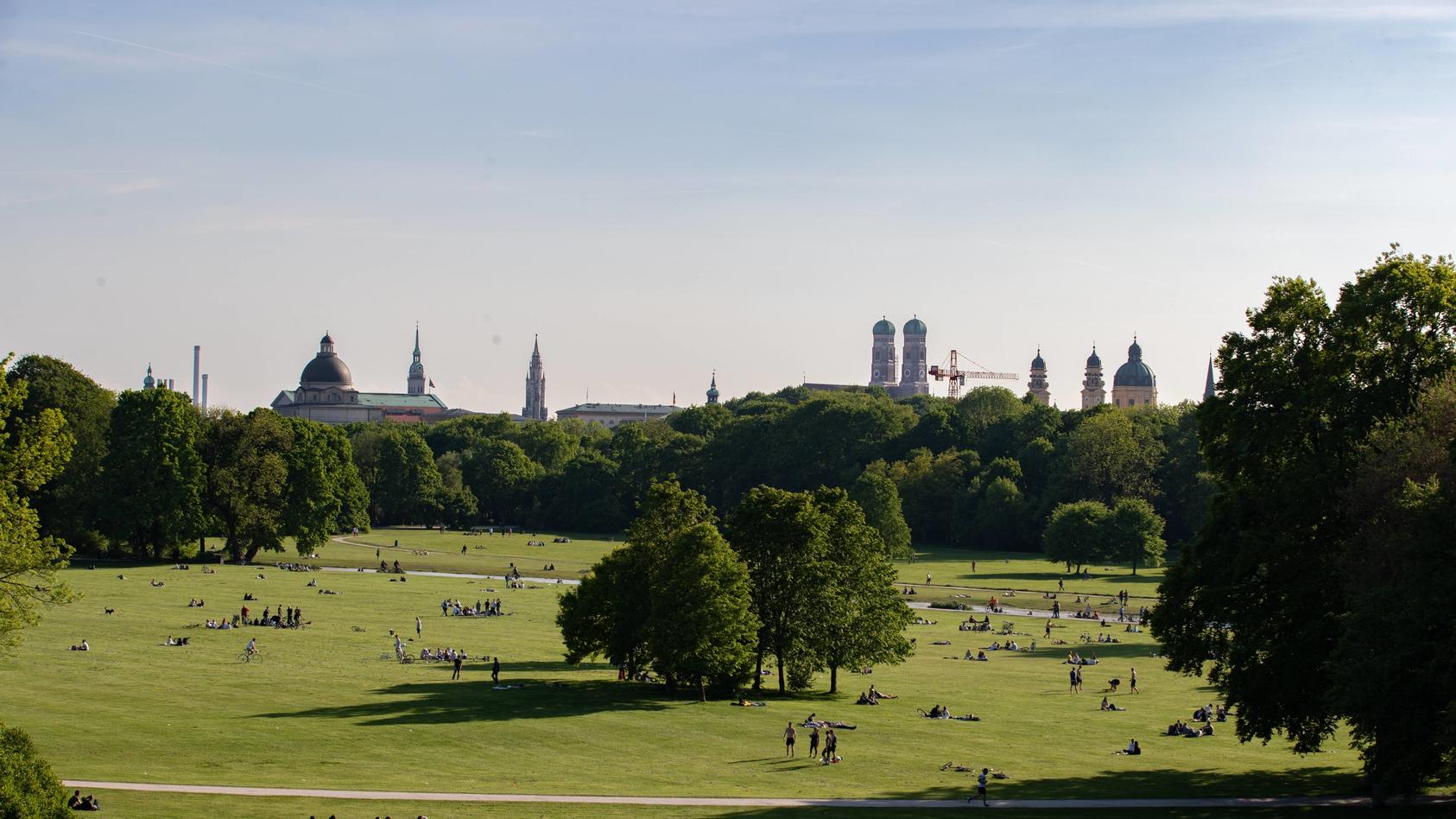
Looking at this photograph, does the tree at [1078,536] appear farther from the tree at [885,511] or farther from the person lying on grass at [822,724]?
the person lying on grass at [822,724]

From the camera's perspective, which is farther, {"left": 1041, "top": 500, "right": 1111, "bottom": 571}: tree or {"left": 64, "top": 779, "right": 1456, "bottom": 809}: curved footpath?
{"left": 1041, "top": 500, "right": 1111, "bottom": 571}: tree

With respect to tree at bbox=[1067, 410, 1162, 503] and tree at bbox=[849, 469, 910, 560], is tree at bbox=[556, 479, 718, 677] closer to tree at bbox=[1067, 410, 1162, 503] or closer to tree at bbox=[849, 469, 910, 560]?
tree at bbox=[849, 469, 910, 560]

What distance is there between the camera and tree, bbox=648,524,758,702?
164ft

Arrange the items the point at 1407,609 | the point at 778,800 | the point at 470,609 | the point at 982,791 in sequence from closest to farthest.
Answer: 1. the point at 1407,609
2. the point at 778,800
3. the point at 982,791
4. the point at 470,609

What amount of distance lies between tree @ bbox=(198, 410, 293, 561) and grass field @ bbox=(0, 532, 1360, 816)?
35214 millimetres

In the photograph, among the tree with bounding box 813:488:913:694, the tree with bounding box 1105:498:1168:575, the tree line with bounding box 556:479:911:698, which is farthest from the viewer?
the tree with bounding box 1105:498:1168:575

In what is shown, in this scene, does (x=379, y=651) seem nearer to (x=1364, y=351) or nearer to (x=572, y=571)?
(x=1364, y=351)

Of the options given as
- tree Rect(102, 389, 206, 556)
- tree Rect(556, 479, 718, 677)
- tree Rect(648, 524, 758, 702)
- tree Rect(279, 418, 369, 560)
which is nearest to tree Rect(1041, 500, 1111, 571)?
tree Rect(279, 418, 369, 560)

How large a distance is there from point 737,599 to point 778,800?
47.8ft

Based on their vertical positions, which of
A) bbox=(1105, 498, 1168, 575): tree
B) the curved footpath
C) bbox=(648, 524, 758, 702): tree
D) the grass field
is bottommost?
the curved footpath

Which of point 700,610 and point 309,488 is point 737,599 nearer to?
point 700,610

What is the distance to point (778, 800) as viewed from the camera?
36.5m

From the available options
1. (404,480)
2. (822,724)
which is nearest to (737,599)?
(822,724)

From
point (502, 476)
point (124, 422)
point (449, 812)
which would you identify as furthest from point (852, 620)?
point (502, 476)
